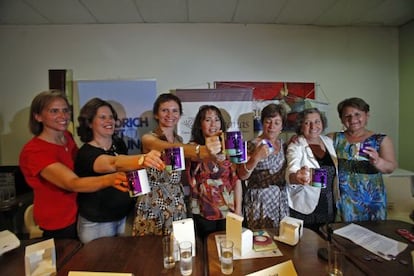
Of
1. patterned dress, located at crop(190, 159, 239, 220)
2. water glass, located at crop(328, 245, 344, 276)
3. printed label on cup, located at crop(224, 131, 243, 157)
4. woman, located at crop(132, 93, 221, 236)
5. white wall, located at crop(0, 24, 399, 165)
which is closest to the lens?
water glass, located at crop(328, 245, 344, 276)

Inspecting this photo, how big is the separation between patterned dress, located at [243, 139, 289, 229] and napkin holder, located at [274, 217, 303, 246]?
418 millimetres

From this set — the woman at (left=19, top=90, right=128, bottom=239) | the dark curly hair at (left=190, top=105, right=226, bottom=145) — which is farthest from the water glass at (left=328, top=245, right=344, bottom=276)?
the woman at (left=19, top=90, right=128, bottom=239)

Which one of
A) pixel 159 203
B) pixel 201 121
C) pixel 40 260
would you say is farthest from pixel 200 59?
pixel 40 260

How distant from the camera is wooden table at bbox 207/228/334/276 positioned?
40.9 inches

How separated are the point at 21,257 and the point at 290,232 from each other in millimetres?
1418

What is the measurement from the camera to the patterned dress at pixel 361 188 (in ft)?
5.74

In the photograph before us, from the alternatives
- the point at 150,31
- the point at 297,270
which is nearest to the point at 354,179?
the point at 297,270

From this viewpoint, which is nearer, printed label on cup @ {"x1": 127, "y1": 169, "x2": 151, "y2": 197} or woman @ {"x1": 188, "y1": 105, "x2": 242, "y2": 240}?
printed label on cup @ {"x1": 127, "y1": 169, "x2": 151, "y2": 197}

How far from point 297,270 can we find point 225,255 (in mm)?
326

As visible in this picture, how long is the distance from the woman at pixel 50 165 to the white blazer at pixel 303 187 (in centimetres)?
152

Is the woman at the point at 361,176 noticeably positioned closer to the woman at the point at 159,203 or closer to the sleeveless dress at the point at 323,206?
the sleeveless dress at the point at 323,206

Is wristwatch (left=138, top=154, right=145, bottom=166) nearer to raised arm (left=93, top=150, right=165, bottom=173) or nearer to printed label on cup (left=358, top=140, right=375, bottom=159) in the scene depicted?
raised arm (left=93, top=150, right=165, bottom=173)

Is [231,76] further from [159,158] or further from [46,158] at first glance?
[46,158]

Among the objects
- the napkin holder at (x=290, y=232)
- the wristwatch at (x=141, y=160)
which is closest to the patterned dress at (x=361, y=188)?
the napkin holder at (x=290, y=232)
